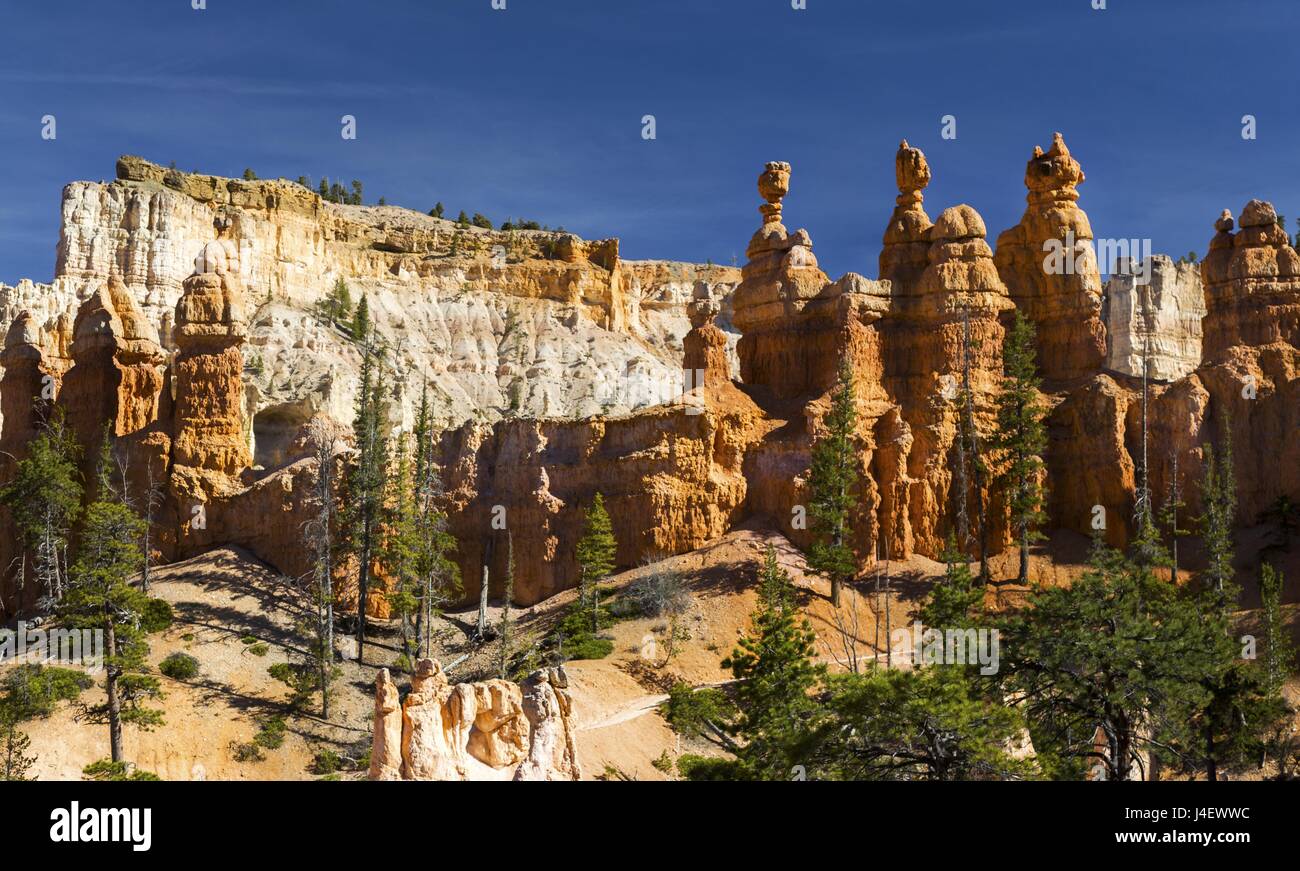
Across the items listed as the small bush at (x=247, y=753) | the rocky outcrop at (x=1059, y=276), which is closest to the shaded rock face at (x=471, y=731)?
the small bush at (x=247, y=753)

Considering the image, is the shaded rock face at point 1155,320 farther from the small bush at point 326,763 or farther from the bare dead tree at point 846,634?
the small bush at point 326,763

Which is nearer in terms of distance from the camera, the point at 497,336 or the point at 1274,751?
the point at 1274,751

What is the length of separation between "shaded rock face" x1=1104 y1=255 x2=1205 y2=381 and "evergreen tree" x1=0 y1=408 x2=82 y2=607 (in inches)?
3251

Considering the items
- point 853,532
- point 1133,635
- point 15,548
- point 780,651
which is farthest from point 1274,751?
point 15,548

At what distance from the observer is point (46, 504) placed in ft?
206

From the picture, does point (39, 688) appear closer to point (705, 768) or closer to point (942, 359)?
point (705, 768)

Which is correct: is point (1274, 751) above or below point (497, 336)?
below

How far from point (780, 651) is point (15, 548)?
139 ft

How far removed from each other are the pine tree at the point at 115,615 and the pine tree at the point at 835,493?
83.9 feet

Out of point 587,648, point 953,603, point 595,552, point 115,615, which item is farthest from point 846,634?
point 115,615

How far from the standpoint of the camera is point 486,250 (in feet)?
465

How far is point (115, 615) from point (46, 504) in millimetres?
15451

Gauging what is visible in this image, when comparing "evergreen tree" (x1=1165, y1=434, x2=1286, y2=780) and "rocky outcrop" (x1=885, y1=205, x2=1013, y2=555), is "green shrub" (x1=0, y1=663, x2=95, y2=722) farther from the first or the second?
"evergreen tree" (x1=1165, y1=434, x2=1286, y2=780)

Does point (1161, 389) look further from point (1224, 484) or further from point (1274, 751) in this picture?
point (1274, 751)
